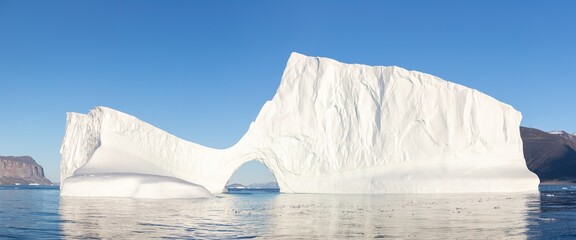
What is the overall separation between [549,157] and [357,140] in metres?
94.6

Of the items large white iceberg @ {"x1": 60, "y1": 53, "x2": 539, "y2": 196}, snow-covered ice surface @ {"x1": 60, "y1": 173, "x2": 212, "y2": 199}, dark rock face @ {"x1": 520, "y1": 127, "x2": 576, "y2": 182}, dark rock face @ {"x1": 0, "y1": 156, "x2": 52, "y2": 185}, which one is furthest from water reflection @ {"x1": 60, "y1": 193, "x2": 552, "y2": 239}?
dark rock face @ {"x1": 0, "y1": 156, "x2": 52, "y2": 185}

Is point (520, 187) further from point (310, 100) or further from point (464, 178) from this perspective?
point (310, 100)

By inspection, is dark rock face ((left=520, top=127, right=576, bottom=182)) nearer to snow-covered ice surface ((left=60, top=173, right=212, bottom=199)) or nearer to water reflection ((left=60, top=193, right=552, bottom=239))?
snow-covered ice surface ((left=60, top=173, right=212, bottom=199))

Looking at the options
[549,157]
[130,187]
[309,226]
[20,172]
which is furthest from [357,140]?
[20,172]

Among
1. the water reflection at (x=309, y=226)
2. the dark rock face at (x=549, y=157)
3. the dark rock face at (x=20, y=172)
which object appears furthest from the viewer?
the dark rock face at (x=20, y=172)

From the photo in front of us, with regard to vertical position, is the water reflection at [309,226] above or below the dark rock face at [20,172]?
below

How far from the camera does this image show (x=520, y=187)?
4116cm

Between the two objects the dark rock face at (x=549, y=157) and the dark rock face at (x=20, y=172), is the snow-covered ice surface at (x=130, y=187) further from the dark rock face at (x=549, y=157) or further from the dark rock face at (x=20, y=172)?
the dark rock face at (x=20, y=172)

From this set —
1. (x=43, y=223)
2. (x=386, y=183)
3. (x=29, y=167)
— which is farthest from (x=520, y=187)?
(x=29, y=167)

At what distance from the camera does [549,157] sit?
12162cm

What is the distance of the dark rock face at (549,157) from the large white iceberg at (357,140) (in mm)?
79935

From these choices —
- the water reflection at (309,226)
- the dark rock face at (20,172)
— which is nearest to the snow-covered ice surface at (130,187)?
the water reflection at (309,226)

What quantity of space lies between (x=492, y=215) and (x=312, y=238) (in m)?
8.64

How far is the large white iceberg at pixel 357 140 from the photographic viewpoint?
134ft
